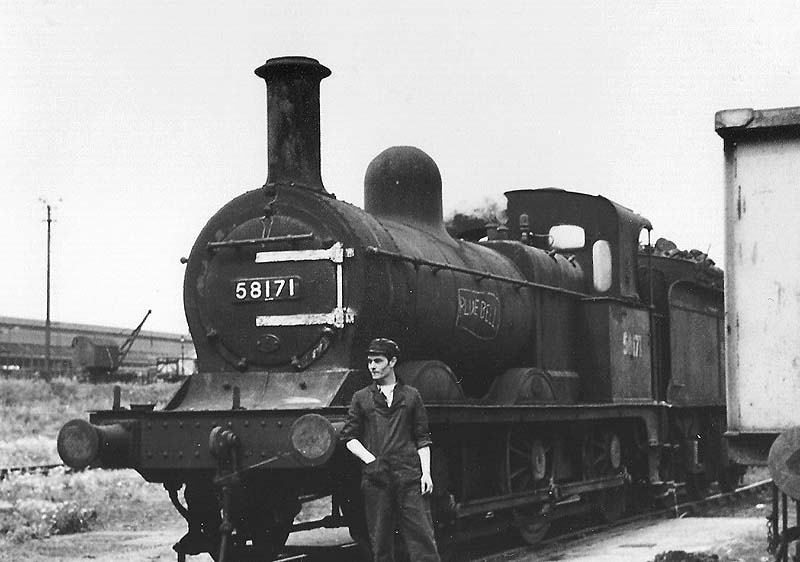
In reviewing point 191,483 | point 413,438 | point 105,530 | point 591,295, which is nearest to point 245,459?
point 191,483

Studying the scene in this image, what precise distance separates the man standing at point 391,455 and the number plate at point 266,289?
180cm

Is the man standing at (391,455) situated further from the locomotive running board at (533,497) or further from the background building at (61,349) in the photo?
the background building at (61,349)

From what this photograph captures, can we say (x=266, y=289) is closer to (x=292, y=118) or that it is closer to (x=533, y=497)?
(x=292, y=118)

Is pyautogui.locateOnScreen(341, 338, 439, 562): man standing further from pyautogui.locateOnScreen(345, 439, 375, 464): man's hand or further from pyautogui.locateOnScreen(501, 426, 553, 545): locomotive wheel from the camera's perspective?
pyautogui.locateOnScreen(501, 426, 553, 545): locomotive wheel

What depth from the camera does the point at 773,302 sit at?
6.94m

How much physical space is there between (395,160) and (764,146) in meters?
4.35

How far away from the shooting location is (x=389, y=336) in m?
9.26

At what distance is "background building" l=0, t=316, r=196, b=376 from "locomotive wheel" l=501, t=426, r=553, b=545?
3060 cm

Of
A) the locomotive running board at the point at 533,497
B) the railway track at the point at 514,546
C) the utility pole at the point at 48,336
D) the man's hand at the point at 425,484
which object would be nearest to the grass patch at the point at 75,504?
the railway track at the point at 514,546

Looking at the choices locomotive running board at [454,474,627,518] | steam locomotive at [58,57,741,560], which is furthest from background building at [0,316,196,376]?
locomotive running board at [454,474,627,518]

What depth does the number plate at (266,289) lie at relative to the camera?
8930mm

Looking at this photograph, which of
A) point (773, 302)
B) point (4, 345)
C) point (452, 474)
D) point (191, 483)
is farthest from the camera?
point (4, 345)

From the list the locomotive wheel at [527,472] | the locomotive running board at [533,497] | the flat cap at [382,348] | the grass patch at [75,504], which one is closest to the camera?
the flat cap at [382,348]

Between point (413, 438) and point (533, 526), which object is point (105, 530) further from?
point (413, 438)
